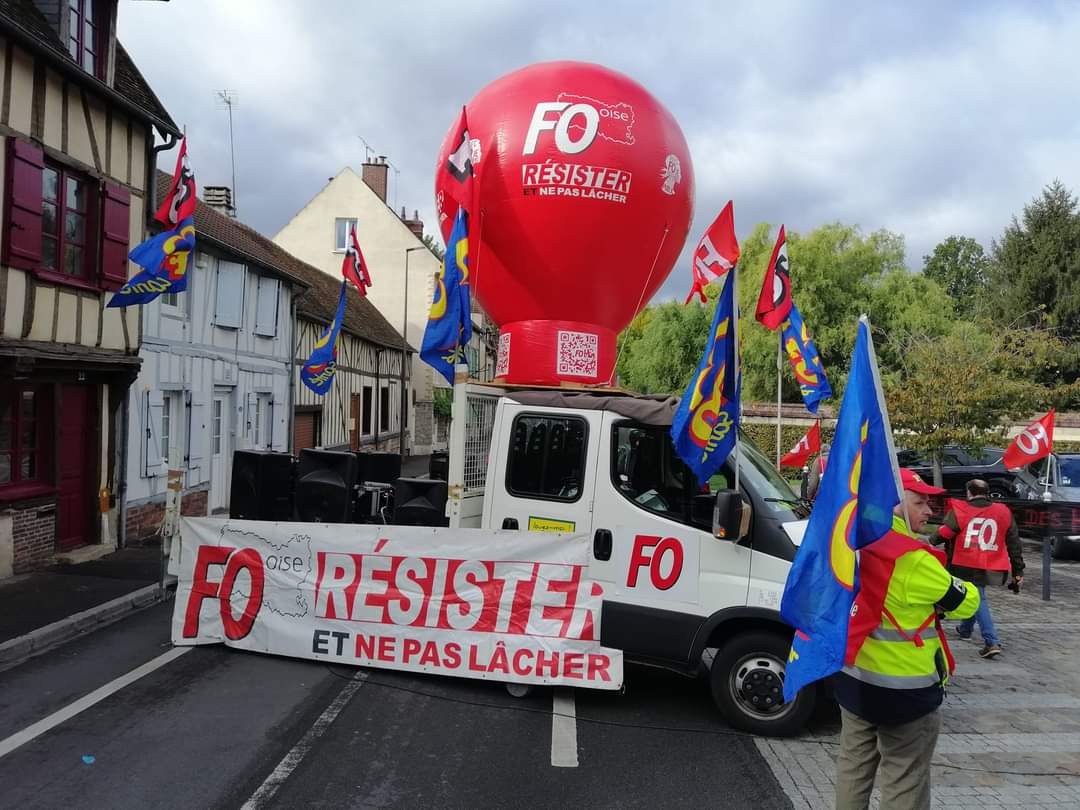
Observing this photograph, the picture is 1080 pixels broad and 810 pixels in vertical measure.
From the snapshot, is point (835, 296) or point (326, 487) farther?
point (835, 296)

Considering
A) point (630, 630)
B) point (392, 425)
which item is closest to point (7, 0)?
point (630, 630)

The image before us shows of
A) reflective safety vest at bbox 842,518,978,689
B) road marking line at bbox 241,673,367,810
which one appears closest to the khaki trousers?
reflective safety vest at bbox 842,518,978,689

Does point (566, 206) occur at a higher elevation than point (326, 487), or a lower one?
higher

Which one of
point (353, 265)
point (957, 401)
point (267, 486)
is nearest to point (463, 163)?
point (267, 486)

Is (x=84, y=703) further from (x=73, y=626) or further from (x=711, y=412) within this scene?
(x=711, y=412)

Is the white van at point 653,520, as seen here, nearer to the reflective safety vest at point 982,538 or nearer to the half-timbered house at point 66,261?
the reflective safety vest at point 982,538

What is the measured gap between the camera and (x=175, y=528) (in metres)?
7.02

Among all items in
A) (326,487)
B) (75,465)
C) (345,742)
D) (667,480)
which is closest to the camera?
(345,742)

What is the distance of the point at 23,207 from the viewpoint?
9641mm

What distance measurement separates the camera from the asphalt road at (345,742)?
4.44m

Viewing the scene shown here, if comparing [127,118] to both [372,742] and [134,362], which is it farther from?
[372,742]

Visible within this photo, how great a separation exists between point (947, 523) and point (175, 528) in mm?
7122

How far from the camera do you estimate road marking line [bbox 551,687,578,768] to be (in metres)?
4.97

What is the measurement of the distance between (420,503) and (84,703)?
9.02 feet
